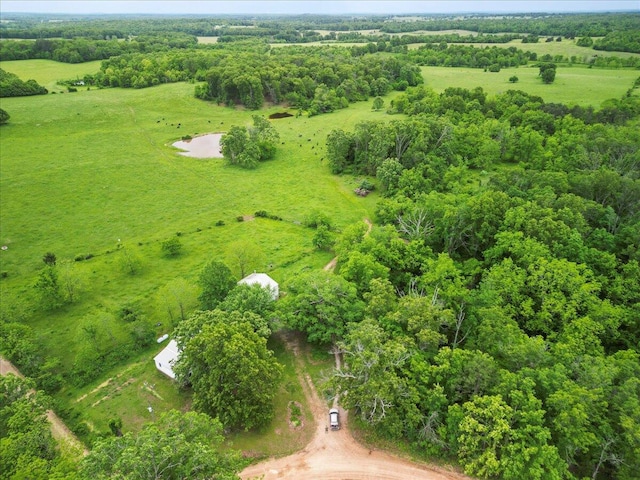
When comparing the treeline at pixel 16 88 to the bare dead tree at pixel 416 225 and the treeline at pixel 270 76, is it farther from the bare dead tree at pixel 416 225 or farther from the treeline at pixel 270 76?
the bare dead tree at pixel 416 225

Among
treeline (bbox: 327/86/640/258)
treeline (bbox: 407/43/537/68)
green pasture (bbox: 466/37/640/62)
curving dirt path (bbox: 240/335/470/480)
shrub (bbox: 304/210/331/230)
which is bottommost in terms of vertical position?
curving dirt path (bbox: 240/335/470/480)

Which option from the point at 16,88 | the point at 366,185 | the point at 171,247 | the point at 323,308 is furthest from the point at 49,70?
the point at 323,308

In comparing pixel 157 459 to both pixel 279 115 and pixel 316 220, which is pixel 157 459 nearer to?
pixel 316 220

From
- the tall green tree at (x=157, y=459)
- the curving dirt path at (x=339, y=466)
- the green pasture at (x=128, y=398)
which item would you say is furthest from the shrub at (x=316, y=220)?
the tall green tree at (x=157, y=459)

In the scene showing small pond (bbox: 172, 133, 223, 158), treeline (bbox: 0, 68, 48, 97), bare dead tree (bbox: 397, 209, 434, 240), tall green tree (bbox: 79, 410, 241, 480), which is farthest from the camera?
treeline (bbox: 0, 68, 48, 97)

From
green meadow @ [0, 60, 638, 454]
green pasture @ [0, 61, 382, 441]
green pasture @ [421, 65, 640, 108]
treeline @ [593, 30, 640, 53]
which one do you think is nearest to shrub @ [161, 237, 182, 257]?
green meadow @ [0, 60, 638, 454]

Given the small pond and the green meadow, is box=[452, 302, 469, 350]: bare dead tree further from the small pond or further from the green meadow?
the small pond
